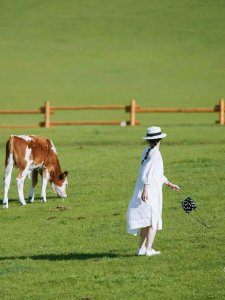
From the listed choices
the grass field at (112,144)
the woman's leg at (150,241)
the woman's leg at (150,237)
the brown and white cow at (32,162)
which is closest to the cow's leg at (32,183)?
the brown and white cow at (32,162)

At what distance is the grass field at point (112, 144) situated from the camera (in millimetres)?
14125

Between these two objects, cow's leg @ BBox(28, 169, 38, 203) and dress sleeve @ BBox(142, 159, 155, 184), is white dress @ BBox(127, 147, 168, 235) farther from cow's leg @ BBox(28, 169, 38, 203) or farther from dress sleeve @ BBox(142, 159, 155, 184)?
cow's leg @ BBox(28, 169, 38, 203)

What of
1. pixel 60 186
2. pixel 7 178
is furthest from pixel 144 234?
pixel 60 186

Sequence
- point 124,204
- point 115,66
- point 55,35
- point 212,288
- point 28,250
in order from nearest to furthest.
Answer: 1. point 212,288
2. point 28,250
3. point 124,204
4. point 115,66
5. point 55,35

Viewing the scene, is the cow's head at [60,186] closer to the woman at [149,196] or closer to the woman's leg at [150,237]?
the woman's leg at [150,237]

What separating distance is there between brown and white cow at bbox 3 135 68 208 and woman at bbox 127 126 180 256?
22.9ft

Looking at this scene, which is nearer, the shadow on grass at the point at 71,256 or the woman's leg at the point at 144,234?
the woman's leg at the point at 144,234

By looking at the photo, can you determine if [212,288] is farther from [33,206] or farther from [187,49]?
[187,49]

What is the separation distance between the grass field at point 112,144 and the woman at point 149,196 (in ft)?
1.76

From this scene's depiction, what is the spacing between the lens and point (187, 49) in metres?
77.2

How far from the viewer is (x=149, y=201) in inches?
575

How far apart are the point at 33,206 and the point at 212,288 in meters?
8.56

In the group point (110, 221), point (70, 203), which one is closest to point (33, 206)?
point (70, 203)

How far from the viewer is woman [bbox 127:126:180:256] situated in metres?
14.5
